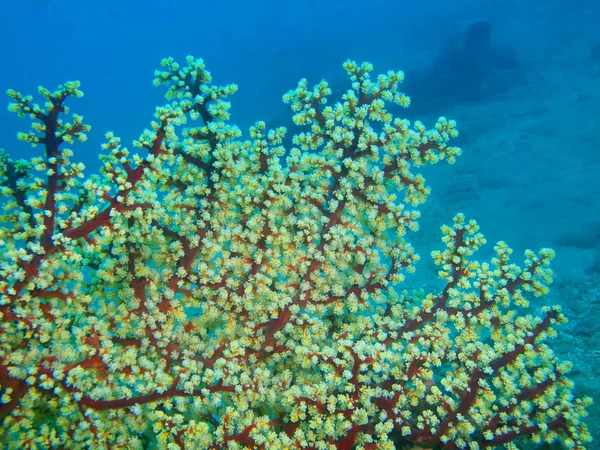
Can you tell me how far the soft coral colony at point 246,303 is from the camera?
3359 millimetres

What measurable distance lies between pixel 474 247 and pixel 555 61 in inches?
1206

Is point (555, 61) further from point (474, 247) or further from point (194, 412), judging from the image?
point (194, 412)

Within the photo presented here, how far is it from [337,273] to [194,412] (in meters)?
2.38

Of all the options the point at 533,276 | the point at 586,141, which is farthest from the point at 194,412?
the point at 586,141

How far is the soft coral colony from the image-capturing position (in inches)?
132

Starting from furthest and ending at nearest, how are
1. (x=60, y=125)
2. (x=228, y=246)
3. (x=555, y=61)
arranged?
1. (x=555, y=61)
2. (x=228, y=246)
3. (x=60, y=125)

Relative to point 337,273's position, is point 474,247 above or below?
above

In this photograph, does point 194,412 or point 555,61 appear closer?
point 194,412

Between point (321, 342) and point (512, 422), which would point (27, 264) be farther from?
point (512, 422)

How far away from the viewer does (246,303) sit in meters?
4.15

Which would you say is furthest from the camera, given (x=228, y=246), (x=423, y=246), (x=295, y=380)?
(x=423, y=246)

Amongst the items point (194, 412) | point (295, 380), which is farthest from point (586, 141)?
point (194, 412)

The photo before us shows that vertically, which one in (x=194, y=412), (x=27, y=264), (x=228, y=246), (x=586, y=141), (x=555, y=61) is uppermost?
(x=555, y=61)

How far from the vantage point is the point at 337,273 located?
15.1 feet
